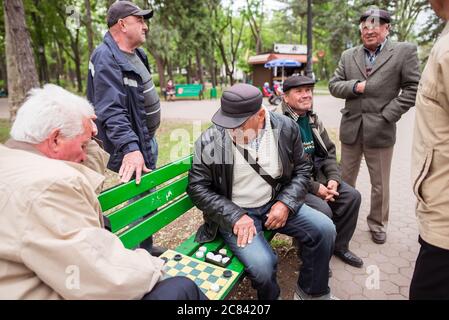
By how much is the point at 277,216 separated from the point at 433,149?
122 centimetres

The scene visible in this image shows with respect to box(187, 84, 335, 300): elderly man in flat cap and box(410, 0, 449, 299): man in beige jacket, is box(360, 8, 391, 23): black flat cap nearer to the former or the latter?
box(187, 84, 335, 300): elderly man in flat cap

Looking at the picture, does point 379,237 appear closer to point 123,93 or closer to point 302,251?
point 302,251

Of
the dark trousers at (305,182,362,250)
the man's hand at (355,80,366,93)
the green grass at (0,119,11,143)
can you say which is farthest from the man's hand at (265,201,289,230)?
the green grass at (0,119,11,143)

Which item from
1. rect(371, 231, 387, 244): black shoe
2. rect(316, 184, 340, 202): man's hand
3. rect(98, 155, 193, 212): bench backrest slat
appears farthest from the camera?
rect(371, 231, 387, 244): black shoe

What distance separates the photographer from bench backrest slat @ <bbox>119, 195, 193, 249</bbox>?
2207 millimetres

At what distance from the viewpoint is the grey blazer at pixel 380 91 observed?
124 inches

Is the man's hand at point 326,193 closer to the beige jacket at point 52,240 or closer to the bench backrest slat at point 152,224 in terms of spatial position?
the bench backrest slat at point 152,224

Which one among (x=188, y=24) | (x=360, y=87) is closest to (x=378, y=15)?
(x=360, y=87)

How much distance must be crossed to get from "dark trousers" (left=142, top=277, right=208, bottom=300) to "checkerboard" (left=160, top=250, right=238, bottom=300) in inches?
8.7

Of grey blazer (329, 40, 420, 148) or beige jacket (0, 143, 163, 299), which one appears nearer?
beige jacket (0, 143, 163, 299)

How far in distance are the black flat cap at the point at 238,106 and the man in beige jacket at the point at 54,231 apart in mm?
1027

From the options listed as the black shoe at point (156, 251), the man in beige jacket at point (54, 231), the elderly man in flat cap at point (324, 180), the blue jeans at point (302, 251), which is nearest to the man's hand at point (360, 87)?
the elderly man in flat cap at point (324, 180)

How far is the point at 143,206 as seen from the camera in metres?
2.33
